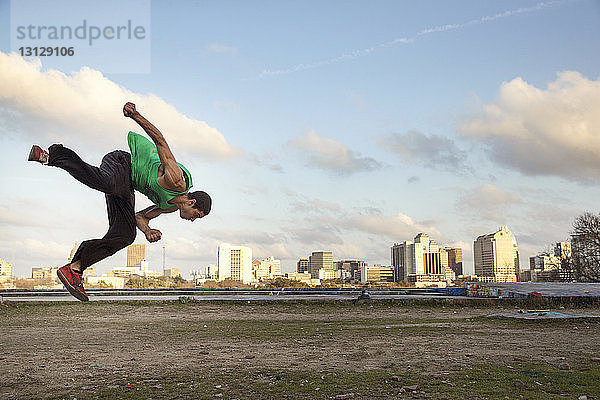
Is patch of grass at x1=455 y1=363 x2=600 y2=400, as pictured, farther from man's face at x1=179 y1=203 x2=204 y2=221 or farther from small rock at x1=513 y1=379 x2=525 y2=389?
man's face at x1=179 y1=203 x2=204 y2=221

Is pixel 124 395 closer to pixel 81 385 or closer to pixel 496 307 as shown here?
pixel 81 385

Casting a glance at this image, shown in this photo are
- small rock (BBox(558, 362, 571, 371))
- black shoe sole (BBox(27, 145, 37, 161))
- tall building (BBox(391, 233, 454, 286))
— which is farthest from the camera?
tall building (BBox(391, 233, 454, 286))

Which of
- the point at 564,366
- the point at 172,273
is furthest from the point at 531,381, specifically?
the point at 172,273

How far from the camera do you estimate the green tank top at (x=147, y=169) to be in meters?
5.01

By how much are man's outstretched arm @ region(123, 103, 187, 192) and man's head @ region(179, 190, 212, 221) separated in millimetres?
213

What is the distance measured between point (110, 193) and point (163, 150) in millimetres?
831

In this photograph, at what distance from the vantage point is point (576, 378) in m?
11.0

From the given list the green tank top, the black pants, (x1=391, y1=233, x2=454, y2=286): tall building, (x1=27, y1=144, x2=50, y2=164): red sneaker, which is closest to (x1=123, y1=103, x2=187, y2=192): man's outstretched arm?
the green tank top

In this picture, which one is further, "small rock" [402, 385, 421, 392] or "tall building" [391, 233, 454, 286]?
"tall building" [391, 233, 454, 286]

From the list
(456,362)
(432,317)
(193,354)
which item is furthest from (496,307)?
(193,354)

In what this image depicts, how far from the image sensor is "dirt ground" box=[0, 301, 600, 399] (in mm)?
12094

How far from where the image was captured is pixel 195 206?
16.8 ft

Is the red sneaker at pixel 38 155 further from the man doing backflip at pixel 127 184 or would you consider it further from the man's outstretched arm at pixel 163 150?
the man's outstretched arm at pixel 163 150

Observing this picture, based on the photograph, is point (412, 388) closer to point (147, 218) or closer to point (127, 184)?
point (147, 218)
